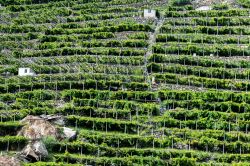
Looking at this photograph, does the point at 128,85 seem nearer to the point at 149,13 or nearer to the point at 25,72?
the point at 25,72

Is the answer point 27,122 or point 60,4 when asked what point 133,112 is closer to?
point 27,122

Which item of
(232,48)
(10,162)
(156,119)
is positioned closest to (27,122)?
(10,162)

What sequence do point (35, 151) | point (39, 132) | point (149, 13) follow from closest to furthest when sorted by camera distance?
point (35, 151)
point (39, 132)
point (149, 13)

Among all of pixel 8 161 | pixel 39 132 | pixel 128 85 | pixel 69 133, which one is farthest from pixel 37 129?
pixel 128 85

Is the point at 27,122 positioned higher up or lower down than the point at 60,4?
lower down

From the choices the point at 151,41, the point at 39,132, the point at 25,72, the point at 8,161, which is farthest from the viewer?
the point at 151,41

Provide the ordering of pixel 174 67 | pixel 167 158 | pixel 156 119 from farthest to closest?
pixel 174 67
pixel 156 119
pixel 167 158

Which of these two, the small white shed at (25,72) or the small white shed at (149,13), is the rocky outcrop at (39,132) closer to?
the small white shed at (25,72)
